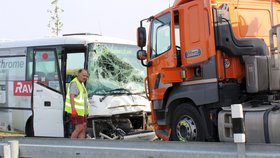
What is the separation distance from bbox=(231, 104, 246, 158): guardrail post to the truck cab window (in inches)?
174

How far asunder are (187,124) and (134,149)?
11.8 feet

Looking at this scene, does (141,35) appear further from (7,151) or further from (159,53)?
(7,151)

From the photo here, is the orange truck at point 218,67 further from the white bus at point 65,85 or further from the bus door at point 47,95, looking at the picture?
the bus door at point 47,95

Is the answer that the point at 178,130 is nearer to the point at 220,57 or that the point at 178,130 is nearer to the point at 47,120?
the point at 220,57

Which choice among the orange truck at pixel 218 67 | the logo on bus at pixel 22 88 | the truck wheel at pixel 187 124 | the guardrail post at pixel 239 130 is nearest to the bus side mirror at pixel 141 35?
the orange truck at pixel 218 67

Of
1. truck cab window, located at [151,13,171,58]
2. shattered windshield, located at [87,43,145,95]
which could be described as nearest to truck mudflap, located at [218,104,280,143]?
truck cab window, located at [151,13,171,58]

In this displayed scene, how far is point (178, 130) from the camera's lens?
24.3 ft

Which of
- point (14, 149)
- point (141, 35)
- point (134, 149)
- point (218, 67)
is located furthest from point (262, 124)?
point (14, 149)

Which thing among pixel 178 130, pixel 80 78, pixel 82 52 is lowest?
pixel 178 130

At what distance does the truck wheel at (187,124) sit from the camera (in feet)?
23.1

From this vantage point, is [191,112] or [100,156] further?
[191,112]

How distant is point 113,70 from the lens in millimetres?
10023

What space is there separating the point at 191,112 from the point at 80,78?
2.38 m

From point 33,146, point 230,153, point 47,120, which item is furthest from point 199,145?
point 47,120
